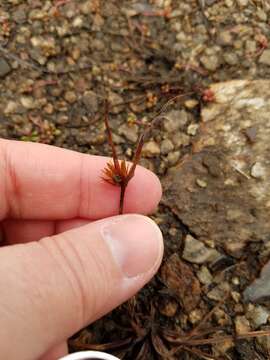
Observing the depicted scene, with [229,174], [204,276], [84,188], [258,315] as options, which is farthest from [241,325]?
[84,188]

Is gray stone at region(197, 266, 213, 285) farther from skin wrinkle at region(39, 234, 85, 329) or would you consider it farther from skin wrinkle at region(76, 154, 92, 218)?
skin wrinkle at region(39, 234, 85, 329)

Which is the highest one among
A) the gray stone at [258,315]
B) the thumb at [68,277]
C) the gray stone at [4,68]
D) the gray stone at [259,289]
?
the gray stone at [4,68]

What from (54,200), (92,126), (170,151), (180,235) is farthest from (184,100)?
(54,200)

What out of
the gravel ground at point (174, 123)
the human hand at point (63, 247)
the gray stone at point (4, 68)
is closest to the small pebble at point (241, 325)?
the gravel ground at point (174, 123)

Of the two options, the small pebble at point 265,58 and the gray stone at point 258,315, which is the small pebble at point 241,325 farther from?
the small pebble at point 265,58

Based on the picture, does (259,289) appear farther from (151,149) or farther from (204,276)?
(151,149)

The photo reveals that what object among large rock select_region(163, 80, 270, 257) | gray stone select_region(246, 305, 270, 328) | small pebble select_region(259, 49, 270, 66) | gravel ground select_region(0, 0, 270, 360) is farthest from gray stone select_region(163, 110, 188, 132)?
gray stone select_region(246, 305, 270, 328)
